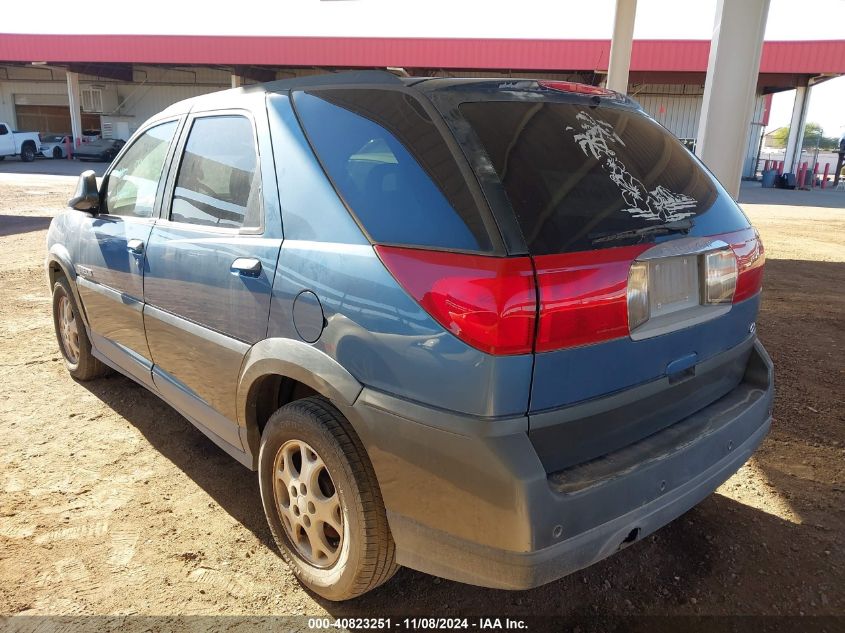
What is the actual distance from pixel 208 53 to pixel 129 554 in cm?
3041

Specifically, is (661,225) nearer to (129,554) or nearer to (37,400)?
(129,554)

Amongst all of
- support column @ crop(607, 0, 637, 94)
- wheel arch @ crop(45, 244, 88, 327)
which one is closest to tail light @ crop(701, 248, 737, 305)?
wheel arch @ crop(45, 244, 88, 327)

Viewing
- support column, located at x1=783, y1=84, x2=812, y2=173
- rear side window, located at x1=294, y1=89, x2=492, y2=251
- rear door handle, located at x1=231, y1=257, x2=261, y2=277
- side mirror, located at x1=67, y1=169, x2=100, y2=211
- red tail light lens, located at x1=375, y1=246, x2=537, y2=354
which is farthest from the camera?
support column, located at x1=783, y1=84, x2=812, y2=173

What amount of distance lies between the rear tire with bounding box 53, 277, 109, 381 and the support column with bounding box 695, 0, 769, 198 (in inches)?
247

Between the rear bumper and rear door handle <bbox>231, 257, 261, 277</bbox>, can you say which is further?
rear door handle <bbox>231, 257, 261, 277</bbox>

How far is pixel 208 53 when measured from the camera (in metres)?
28.8

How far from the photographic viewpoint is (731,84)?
6797 mm

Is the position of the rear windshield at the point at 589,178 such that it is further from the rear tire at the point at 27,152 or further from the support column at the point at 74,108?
the support column at the point at 74,108

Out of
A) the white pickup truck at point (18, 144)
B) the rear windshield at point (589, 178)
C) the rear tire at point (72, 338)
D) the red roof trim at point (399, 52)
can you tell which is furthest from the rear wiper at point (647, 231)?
the white pickup truck at point (18, 144)

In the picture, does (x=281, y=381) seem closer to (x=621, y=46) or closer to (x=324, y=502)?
(x=324, y=502)

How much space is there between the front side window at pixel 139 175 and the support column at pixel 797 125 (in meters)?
31.5

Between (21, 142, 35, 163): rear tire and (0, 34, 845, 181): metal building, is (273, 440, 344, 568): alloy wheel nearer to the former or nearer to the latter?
(0, 34, 845, 181): metal building

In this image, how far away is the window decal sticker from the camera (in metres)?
2.07

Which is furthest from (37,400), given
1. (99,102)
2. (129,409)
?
(99,102)
